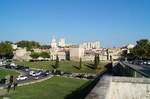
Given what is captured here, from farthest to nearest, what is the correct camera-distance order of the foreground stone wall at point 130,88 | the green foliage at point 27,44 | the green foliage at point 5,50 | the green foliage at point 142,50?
the green foliage at point 27,44 → the green foliage at point 5,50 → the green foliage at point 142,50 → the foreground stone wall at point 130,88

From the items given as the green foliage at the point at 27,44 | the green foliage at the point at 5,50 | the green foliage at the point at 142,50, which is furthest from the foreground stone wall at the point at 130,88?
the green foliage at the point at 27,44

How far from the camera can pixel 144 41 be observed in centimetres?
8244

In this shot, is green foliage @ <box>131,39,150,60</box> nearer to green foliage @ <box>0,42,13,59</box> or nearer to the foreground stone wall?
A: green foliage @ <box>0,42,13,59</box>

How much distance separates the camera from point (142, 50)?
78.8 meters

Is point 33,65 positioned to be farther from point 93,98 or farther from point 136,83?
point 93,98

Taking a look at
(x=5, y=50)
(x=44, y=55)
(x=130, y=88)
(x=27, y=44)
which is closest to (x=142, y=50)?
(x=44, y=55)

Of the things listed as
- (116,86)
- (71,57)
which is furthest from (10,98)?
(71,57)

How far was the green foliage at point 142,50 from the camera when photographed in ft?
255

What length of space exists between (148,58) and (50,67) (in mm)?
31107

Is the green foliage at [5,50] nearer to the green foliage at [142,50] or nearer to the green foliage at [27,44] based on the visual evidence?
the green foliage at [142,50]

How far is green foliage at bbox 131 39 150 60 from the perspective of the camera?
3063 inches

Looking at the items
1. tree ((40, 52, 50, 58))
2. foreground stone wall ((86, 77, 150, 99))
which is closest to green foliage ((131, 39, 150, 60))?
tree ((40, 52, 50, 58))

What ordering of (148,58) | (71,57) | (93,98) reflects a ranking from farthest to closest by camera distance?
1. (71,57)
2. (148,58)
3. (93,98)

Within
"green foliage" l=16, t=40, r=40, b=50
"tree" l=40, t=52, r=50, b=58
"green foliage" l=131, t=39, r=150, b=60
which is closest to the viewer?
"green foliage" l=131, t=39, r=150, b=60
